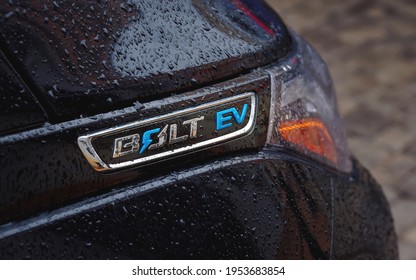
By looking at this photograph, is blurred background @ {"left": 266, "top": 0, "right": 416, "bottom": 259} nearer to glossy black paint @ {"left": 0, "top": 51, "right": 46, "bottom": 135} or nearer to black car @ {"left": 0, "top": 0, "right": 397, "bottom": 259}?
black car @ {"left": 0, "top": 0, "right": 397, "bottom": 259}

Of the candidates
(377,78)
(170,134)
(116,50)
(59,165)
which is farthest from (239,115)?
(377,78)

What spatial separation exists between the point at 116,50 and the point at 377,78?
3.16 meters

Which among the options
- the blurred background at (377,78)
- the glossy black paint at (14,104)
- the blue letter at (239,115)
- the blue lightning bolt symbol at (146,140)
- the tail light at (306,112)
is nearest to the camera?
the glossy black paint at (14,104)

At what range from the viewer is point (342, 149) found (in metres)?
2.02

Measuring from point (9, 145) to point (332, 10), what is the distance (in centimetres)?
422

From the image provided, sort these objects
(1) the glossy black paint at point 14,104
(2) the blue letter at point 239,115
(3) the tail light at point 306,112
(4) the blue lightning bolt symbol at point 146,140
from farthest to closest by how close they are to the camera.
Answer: (3) the tail light at point 306,112, (2) the blue letter at point 239,115, (4) the blue lightning bolt symbol at point 146,140, (1) the glossy black paint at point 14,104

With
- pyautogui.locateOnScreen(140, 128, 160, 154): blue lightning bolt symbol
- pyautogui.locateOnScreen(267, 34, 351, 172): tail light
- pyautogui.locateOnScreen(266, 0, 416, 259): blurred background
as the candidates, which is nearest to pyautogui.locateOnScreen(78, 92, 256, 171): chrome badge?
pyautogui.locateOnScreen(140, 128, 160, 154): blue lightning bolt symbol

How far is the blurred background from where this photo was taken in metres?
3.49

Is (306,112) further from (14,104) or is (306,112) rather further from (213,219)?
(14,104)

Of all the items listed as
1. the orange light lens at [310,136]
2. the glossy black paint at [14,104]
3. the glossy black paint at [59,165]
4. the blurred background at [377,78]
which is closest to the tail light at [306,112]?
the orange light lens at [310,136]

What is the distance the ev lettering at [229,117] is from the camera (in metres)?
1.50

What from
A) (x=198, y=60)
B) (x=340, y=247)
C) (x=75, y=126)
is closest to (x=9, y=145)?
(x=75, y=126)

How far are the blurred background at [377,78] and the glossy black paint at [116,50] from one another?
1492 mm

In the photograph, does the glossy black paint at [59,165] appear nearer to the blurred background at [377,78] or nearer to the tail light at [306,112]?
the tail light at [306,112]
